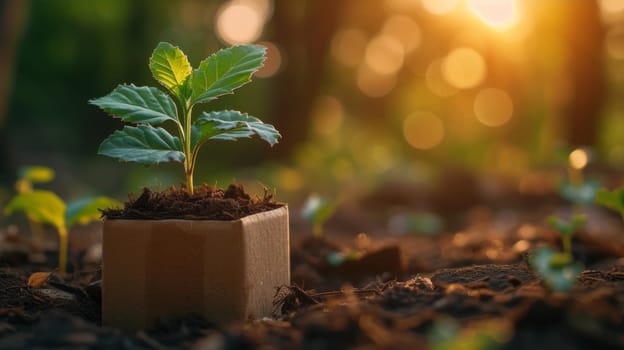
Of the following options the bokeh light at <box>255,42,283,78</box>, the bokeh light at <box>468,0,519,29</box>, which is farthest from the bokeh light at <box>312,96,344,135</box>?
the bokeh light at <box>468,0,519,29</box>

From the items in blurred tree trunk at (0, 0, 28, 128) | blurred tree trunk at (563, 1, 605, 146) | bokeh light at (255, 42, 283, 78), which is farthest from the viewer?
bokeh light at (255, 42, 283, 78)

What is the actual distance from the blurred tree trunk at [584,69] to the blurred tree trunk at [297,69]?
3.48 m

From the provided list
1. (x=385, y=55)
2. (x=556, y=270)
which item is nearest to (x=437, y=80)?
(x=385, y=55)

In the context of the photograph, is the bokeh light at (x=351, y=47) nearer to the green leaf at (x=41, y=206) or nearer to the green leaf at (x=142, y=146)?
the green leaf at (x=41, y=206)

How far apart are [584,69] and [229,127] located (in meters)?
8.85

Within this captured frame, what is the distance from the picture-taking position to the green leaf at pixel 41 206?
10.0 ft

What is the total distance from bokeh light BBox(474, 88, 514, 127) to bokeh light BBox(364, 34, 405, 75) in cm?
345

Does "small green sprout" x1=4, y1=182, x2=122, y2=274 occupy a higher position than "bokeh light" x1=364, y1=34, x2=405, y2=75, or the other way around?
"bokeh light" x1=364, y1=34, x2=405, y2=75

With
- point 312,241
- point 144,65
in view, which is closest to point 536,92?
point 144,65

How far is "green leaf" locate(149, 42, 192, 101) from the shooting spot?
2.38 m

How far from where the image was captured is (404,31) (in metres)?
20.4

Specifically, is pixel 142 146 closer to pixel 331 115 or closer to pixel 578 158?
pixel 578 158

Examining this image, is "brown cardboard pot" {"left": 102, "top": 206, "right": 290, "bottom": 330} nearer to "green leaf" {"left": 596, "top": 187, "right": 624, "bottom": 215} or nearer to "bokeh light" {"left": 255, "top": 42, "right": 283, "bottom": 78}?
"green leaf" {"left": 596, "top": 187, "right": 624, "bottom": 215}

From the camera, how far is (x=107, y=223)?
2230mm
